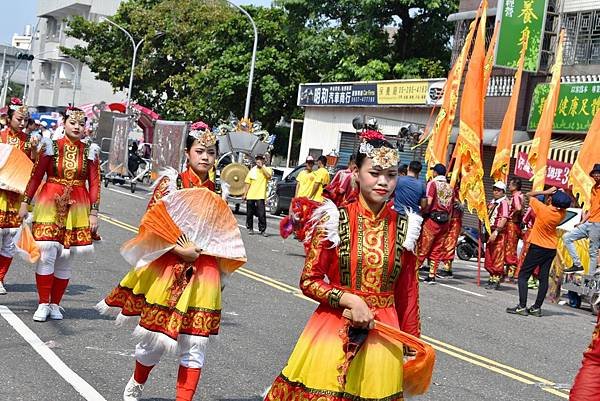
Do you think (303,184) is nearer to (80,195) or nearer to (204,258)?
(80,195)

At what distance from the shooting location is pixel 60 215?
9117mm

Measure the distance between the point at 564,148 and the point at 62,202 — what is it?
58.2ft

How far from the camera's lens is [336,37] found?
137 ft

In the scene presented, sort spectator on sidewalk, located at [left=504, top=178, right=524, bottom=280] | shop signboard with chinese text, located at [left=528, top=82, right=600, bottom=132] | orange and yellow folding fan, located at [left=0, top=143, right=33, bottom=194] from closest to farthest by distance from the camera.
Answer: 1. orange and yellow folding fan, located at [left=0, top=143, right=33, bottom=194]
2. spectator on sidewalk, located at [left=504, top=178, right=524, bottom=280]
3. shop signboard with chinese text, located at [left=528, top=82, right=600, bottom=132]

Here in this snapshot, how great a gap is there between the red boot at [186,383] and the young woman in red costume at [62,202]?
11.2 ft

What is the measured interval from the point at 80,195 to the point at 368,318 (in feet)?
17.4

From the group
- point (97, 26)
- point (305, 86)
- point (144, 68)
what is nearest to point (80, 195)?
point (305, 86)

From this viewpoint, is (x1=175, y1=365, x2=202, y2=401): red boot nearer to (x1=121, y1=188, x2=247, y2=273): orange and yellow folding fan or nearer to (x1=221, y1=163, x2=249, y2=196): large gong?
(x1=121, y1=188, x2=247, y2=273): orange and yellow folding fan

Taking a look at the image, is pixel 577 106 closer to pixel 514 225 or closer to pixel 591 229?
pixel 514 225

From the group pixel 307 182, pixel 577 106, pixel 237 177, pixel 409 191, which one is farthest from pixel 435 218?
pixel 237 177

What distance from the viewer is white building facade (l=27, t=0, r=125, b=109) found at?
81.3 metres

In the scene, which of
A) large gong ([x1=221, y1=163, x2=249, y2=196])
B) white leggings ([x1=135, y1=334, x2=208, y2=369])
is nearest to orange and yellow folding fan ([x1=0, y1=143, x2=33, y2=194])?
white leggings ([x1=135, y1=334, x2=208, y2=369])

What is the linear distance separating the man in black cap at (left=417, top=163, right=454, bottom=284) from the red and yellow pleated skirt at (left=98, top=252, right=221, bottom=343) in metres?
10.6

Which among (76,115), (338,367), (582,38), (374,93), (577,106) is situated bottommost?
(338,367)
